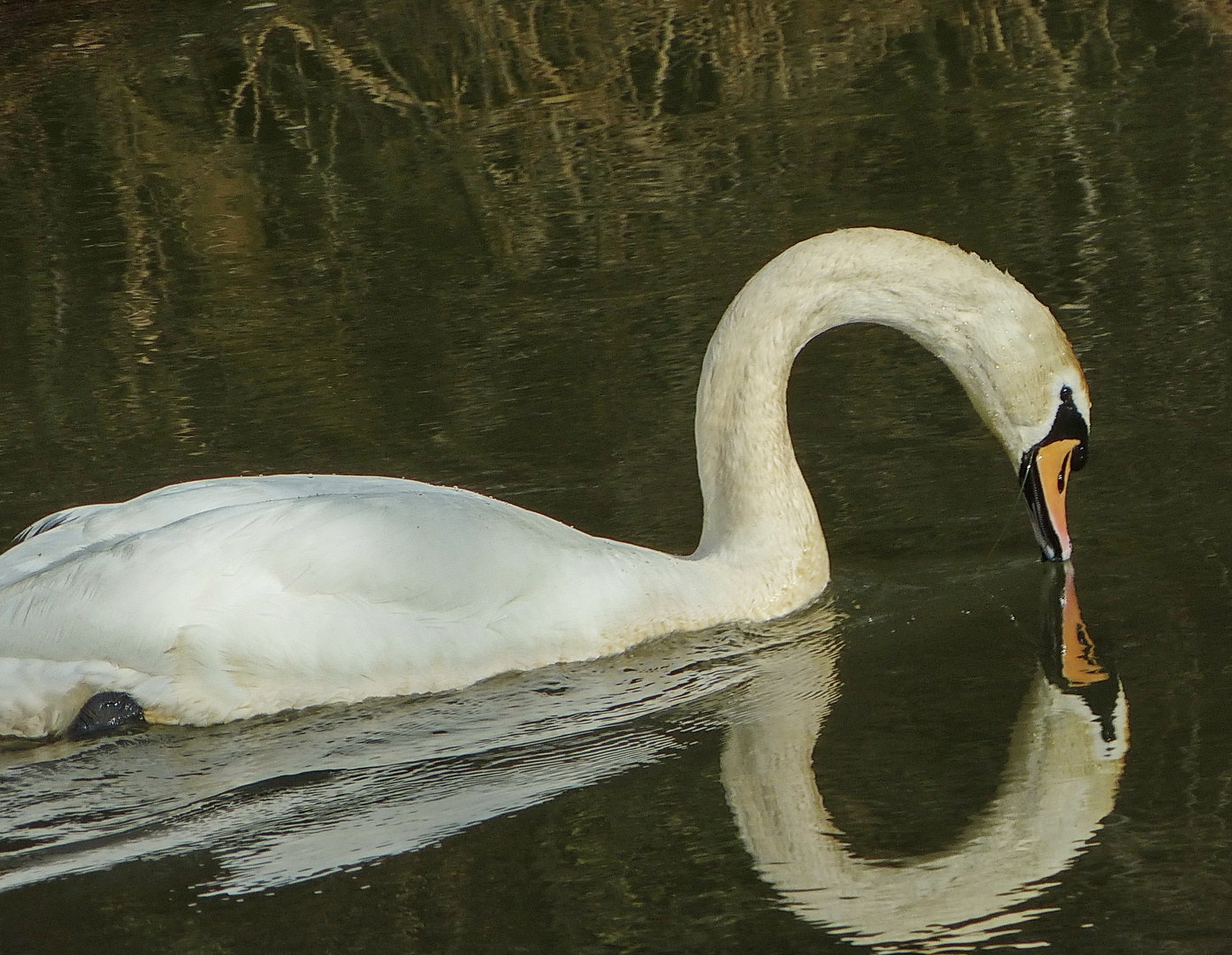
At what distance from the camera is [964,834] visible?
4.15m

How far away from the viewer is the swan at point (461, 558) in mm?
5062

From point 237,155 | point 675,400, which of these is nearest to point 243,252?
point 237,155

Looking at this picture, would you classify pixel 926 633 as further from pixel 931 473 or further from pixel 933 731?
pixel 931 473

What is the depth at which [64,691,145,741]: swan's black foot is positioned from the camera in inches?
199

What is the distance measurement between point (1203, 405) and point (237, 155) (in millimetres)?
7242

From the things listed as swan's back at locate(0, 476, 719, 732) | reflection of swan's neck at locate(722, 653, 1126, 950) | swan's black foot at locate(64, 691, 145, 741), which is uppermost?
swan's back at locate(0, 476, 719, 732)

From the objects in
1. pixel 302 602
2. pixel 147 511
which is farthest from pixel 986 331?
pixel 147 511

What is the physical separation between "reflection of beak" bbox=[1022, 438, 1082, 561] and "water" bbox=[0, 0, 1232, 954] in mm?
136

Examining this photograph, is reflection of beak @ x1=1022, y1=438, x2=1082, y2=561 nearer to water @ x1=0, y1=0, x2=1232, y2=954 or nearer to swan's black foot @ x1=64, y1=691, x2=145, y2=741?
water @ x1=0, y1=0, x2=1232, y2=954

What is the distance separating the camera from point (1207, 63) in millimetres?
11602

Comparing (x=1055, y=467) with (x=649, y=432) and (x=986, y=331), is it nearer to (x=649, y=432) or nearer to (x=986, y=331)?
(x=986, y=331)

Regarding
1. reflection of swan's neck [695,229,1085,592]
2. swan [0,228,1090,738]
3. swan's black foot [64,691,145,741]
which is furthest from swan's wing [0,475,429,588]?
reflection of swan's neck [695,229,1085,592]

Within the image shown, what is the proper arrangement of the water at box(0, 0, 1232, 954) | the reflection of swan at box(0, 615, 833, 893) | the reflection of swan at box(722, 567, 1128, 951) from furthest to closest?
1. the reflection of swan at box(0, 615, 833, 893)
2. the water at box(0, 0, 1232, 954)
3. the reflection of swan at box(722, 567, 1128, 951)

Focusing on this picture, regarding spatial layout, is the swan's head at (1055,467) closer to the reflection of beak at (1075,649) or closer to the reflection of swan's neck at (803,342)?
the reflection of swan's neck at (803,342)
